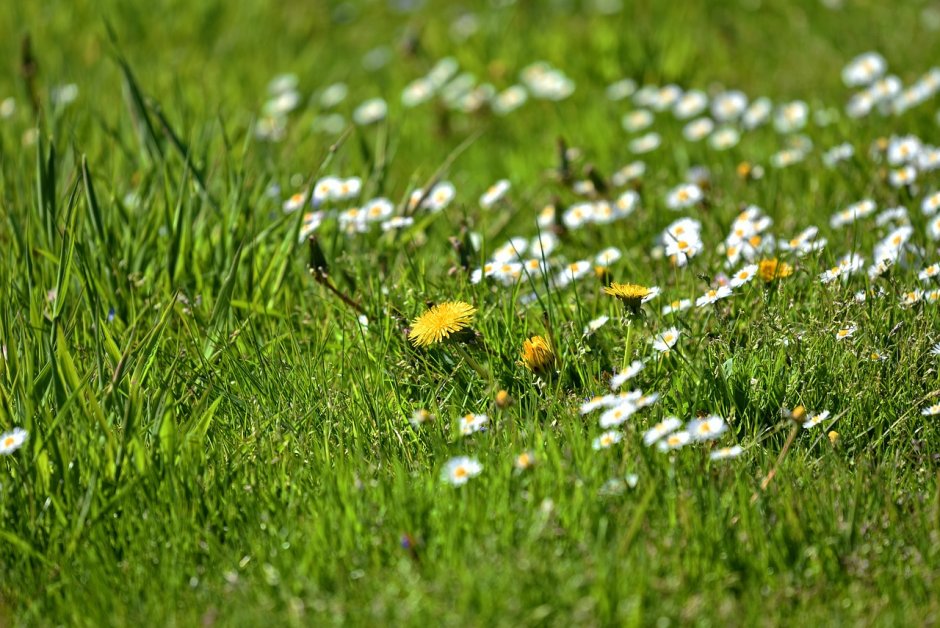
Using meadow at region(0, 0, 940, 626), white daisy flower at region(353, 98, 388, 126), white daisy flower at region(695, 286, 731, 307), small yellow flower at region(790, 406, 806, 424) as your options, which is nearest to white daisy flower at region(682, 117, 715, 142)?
meadow at region(0, 0, 940, 626)

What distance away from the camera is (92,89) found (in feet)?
15.3

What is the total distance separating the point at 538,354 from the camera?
2463 millimetres

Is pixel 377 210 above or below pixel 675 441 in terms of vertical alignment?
above

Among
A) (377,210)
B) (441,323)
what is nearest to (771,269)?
(441,323)

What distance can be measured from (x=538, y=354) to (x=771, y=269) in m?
0.69

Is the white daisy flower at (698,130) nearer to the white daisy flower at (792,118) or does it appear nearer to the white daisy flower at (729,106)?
the white daisy flower at (729,106)

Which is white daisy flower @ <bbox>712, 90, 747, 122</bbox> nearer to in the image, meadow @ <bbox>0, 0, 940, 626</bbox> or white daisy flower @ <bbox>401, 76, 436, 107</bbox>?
meadow @ <bbox>0, 0, 940, 626</bbox>

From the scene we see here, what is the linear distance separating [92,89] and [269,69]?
3.38 feet

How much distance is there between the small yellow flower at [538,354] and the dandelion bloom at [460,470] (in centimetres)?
41

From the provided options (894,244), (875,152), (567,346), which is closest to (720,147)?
(875,152)

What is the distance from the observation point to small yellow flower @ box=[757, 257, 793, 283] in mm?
2664

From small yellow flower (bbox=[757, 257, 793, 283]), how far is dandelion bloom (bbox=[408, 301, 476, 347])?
29.6 inches

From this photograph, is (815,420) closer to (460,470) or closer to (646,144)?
(460,470)

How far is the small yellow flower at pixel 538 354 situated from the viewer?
246 centimetres
